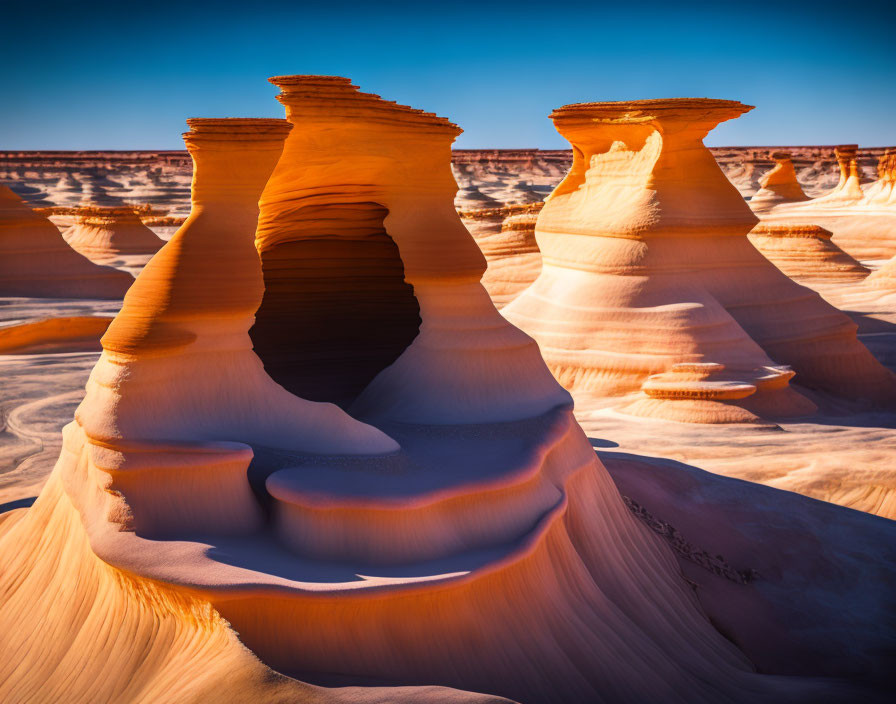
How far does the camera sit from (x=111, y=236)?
1171 inches

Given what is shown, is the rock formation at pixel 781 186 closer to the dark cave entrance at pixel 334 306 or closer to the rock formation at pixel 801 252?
the rock formation at pixel 801 252

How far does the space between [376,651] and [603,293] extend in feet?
35.2

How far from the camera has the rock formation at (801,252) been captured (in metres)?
24.0

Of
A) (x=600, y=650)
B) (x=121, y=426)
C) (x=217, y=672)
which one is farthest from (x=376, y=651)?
(x=121, y=426)

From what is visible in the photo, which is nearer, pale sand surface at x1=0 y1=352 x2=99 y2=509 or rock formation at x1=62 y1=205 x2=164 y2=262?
pale sand surface at x1=0 y1=352 x2=99 y2=509

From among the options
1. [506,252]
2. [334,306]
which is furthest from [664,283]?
[506,252]

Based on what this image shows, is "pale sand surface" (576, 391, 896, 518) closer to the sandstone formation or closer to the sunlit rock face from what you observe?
the sandstone formation

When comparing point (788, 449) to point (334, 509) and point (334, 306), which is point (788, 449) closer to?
point (334, 306)

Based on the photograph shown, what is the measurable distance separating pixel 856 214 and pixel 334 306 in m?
30.7

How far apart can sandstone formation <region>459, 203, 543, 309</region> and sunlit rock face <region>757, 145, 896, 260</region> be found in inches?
427

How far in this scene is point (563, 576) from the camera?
5.36 meters

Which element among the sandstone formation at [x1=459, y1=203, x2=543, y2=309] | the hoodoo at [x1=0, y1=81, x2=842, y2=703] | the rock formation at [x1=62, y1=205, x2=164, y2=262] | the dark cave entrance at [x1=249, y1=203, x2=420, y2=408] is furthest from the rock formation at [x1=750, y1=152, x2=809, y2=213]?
the hoodoo at [x1=0, y1=81, x2=842, y2=703]

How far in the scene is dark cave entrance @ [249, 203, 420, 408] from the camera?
759cm

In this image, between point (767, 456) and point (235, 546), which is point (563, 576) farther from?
point (767, 456)
